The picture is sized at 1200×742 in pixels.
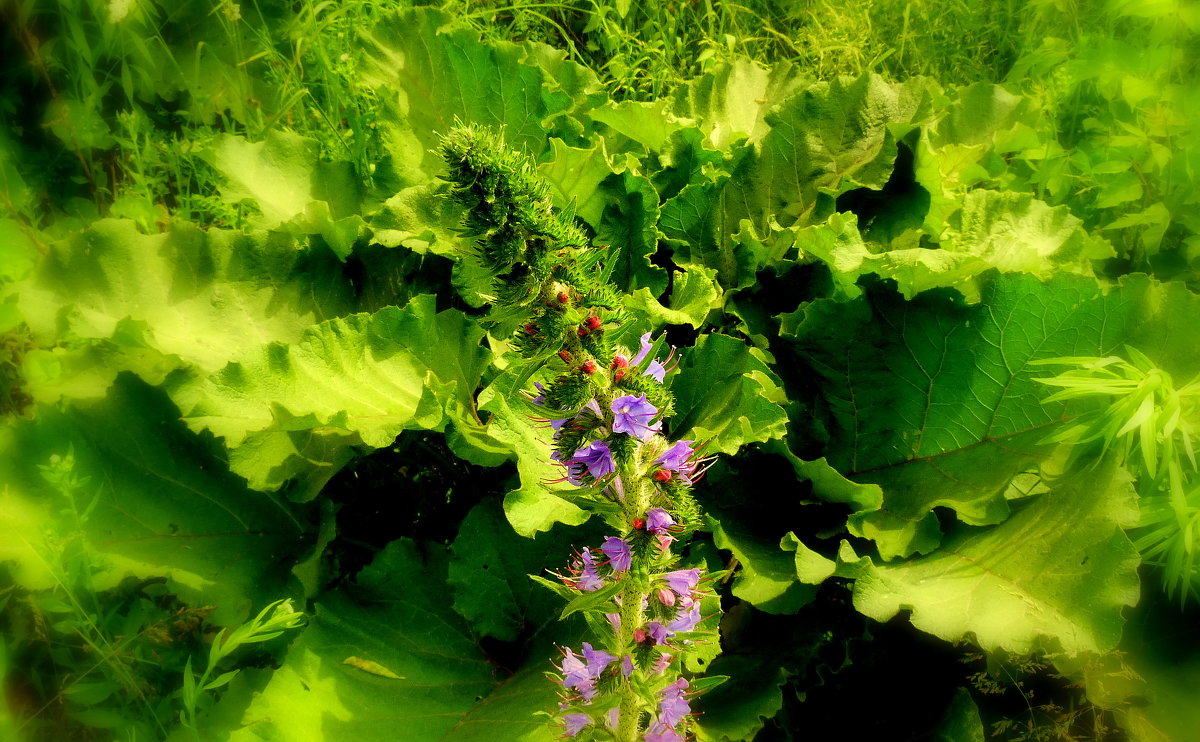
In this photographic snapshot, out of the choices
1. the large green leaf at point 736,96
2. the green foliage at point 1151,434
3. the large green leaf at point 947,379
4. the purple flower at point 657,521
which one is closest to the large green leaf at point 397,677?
the purple flower at point 657,521

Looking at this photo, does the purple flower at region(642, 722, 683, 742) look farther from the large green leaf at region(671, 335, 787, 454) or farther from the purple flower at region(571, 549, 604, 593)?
the large green leaf at region(671, 335, 787, 454)

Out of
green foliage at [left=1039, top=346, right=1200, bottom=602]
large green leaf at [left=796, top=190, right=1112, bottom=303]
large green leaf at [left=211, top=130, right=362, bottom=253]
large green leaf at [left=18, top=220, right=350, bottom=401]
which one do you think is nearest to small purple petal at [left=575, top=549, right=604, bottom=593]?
green foliage at [left=1039, top=346, right=1200, bottom=602]

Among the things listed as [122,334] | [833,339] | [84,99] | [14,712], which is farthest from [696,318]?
[84,99]

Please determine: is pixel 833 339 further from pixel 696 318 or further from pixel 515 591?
pixel 515 591

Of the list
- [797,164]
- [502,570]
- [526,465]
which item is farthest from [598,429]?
[797,164]

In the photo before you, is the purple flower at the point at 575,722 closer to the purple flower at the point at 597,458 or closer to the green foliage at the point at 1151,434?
the purple flower at the point at 597,458

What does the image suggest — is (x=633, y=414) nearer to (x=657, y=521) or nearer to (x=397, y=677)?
(x=657, y=521)
